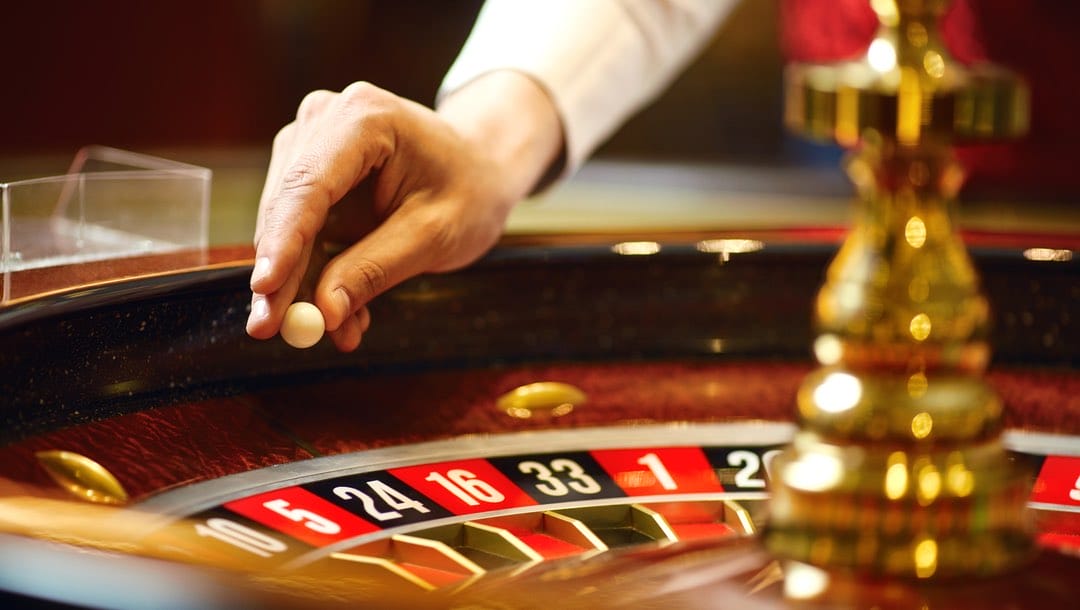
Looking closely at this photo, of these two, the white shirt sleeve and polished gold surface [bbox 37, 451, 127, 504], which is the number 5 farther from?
the white shirt sleeve

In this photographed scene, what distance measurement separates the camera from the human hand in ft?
3.01

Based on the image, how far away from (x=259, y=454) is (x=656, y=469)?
0.88 feet

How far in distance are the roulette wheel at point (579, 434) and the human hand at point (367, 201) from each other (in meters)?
0.09

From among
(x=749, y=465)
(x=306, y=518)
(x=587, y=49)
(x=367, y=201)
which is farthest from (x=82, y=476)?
(x=587, y=49)

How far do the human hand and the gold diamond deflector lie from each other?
0.40 meters

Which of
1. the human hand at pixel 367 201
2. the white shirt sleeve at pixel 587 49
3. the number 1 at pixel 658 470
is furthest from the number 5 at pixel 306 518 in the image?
the white shirt sleeve at pixel 587 49

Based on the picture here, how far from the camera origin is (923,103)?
56 cm

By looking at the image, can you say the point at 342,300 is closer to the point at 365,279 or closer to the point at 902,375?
the point at 365,279

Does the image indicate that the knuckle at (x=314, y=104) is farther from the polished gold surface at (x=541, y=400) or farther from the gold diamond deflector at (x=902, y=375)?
the gold diamond deflector at (x=902, y=375)

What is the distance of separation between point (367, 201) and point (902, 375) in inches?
22.9

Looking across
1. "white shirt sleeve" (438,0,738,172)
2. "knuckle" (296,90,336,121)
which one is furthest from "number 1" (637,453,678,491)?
"white shirt sleeve" (438,0,738,172)

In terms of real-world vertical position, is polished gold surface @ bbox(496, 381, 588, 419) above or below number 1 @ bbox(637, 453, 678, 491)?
above

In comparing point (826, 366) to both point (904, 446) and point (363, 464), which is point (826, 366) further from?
point (363, 464)

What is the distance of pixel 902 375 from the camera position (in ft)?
1.93
